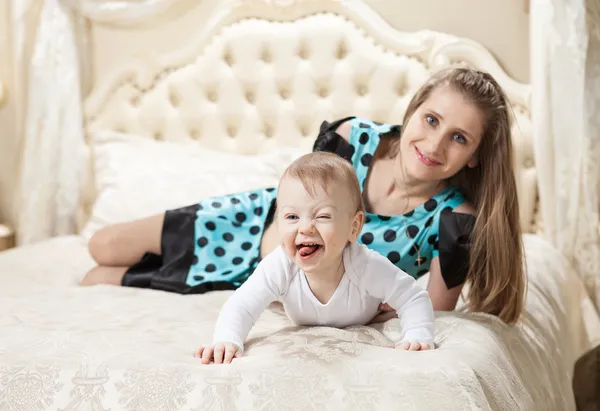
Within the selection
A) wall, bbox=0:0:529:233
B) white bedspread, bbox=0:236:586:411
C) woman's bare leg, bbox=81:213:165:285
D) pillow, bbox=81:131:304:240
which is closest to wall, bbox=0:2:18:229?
wall, bbox=0:0:529:233

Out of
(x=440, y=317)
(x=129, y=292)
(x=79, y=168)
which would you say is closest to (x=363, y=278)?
(x=440, y=317)

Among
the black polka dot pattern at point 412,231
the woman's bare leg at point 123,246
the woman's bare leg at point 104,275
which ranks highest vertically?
the black polka dot pattern at point 412,231

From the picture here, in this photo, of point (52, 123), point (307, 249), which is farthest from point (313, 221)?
point (52, 123)

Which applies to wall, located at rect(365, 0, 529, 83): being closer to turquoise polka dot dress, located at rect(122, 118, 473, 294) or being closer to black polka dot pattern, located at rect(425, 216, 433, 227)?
turquoise polka dot dress, located at rect(122, 118, 473, 294)

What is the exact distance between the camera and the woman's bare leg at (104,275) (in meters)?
2.34

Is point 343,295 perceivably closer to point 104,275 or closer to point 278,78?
point 104,275

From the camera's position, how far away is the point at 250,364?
1413 mm

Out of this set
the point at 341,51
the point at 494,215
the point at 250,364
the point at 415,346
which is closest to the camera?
the point at 250,364

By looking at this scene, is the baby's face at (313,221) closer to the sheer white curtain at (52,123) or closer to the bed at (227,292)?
the bed at (227,292)

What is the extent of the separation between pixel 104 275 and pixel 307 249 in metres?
1.07

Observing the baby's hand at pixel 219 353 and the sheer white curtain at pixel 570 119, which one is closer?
the baby's hand at pixel 219 353

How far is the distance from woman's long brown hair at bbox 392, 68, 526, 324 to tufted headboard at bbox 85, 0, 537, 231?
0.99m

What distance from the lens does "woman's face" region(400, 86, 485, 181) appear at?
1900 mm

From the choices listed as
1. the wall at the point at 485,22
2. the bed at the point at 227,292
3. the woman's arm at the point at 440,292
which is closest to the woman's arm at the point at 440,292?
the woman's arm at the point at 440,292
